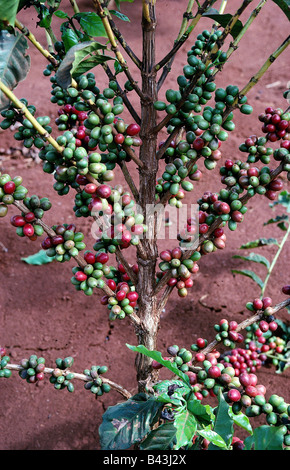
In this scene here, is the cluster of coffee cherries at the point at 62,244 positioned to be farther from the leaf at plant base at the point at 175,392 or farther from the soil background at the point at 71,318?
the soil background at the point at 71,318

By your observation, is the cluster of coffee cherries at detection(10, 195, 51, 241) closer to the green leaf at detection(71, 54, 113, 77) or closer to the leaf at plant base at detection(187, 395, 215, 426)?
the green leaf at detection(71, 54, 113, 77)

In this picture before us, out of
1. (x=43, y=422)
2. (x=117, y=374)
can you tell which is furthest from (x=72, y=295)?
→ (x=43, y=422)

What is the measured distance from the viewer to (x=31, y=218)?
866 millimetres

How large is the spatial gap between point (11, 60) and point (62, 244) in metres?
0.37

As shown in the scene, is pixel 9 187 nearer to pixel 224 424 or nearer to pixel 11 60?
pixel 11 60

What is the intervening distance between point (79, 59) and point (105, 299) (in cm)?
54

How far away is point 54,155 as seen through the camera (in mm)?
826

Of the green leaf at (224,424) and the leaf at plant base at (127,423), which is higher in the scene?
the green leaf at (224,424)

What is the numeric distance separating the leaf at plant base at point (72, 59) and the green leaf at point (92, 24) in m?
0.17

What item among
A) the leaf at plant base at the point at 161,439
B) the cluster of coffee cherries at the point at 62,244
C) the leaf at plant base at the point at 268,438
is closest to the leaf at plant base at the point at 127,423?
the leaf at plant base at the point at 161,439

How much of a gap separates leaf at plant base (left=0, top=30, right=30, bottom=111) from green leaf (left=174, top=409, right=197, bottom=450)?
2.10 ft

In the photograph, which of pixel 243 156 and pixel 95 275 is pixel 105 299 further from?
pixel 243 156

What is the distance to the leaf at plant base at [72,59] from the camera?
70 centimetres
